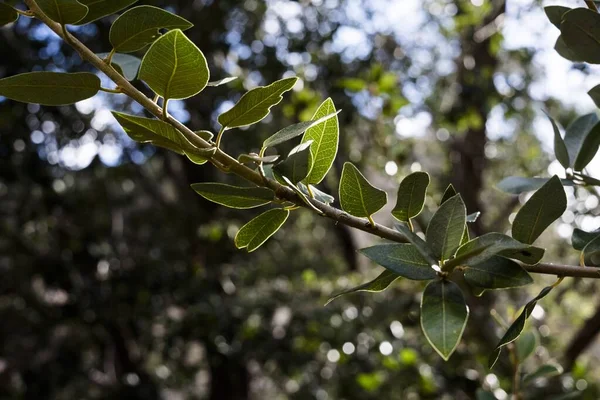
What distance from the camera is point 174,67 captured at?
1.51ft

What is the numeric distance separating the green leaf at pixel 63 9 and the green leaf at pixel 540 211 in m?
0.39

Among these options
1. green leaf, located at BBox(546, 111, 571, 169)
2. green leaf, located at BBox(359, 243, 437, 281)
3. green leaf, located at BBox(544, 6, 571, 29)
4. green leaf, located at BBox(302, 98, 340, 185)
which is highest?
green leaf, located at BBox(544, 6, 571, 29)

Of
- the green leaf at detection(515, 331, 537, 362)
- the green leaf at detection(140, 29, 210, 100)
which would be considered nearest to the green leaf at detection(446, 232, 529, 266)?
the green leaf at detection(140, 29, 210, 100)

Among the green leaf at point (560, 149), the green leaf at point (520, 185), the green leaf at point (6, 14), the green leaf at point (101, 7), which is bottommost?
the green leaf at point (520, 185)

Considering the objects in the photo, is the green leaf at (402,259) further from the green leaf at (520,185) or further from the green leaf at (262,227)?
the green leaf at (520,185)

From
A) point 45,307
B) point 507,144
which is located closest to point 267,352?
point 45,307

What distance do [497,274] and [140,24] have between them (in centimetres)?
35

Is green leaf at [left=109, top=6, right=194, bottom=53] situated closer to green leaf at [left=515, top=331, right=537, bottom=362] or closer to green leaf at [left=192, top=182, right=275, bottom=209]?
green leaf at [left=192, top=182, right=275, bottom=209]

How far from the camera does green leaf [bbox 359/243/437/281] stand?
48 centimetres

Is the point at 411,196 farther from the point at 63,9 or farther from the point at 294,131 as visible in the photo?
the point at 63,9

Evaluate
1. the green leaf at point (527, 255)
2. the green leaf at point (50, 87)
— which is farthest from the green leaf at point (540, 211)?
the green leaf at point (50, 87)

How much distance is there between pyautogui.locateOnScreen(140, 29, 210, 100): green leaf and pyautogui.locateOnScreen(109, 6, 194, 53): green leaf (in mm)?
66

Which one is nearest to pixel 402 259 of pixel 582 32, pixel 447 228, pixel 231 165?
pixel 447 228

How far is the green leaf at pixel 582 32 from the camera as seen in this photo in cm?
55
